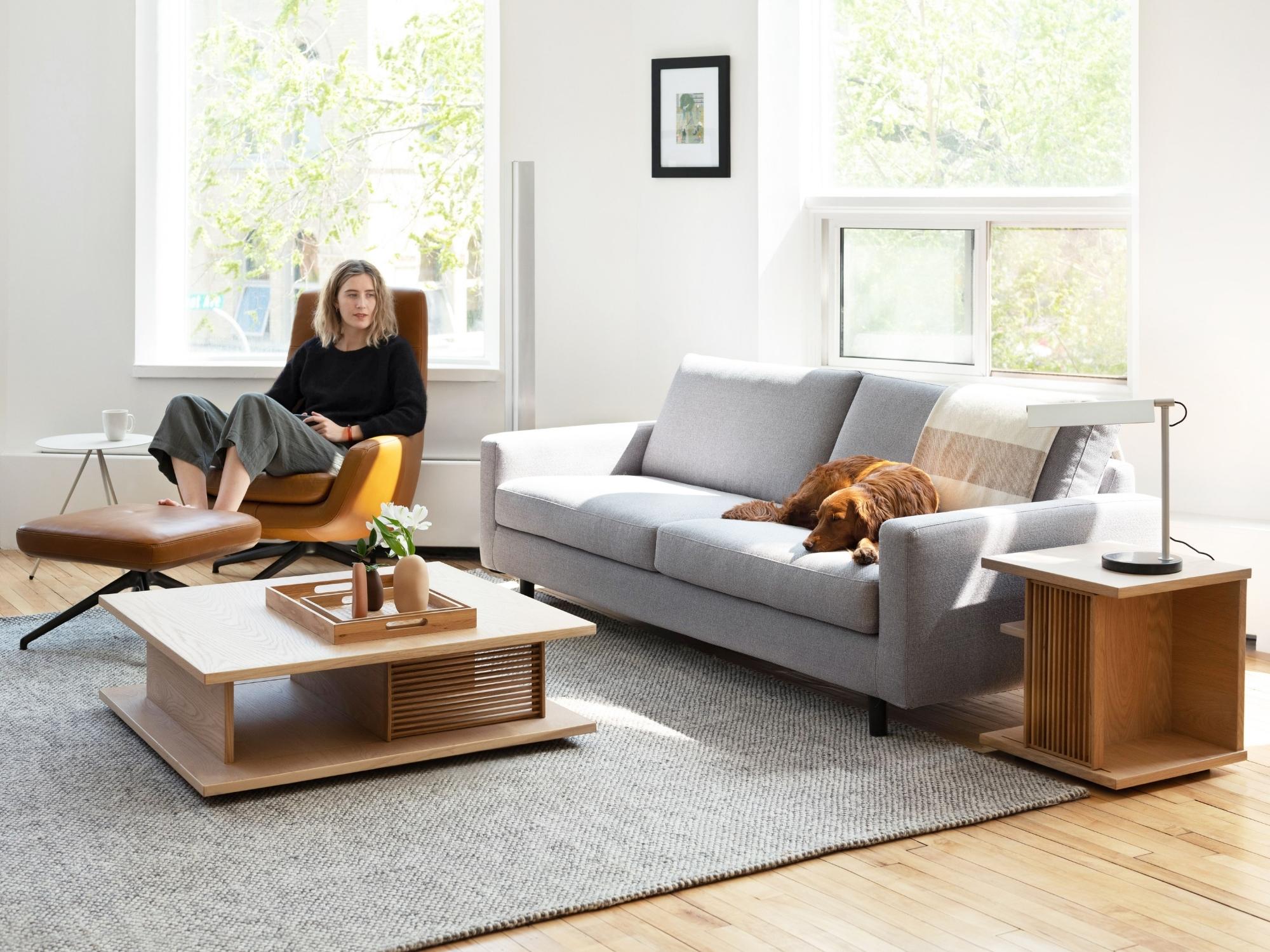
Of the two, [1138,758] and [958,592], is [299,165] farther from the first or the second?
[1138,758]

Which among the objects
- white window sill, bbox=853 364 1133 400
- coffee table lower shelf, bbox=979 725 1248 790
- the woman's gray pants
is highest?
white window sill, bbox=853 364 1133 400

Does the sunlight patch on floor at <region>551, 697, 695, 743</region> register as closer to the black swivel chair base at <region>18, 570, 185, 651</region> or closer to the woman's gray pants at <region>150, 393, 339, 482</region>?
the black swivel chair base at <region>18, 570, 185, 651</region>

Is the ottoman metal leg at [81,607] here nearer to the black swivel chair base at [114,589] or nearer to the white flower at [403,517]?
the black swivel chair base at [114,589]

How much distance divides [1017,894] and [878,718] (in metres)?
0.88

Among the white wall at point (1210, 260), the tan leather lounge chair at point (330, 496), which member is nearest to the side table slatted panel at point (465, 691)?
the tan leather lounge chair at point (330, 496)

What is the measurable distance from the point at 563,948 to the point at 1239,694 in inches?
66.8

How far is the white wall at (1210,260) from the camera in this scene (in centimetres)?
402

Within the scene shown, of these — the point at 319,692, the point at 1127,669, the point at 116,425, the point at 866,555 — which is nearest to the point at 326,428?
the point at 116,425

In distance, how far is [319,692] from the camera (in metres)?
3.45

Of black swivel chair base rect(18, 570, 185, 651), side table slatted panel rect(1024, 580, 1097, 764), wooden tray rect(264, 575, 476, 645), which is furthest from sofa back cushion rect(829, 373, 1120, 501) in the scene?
black swivel chair base rect(18, 570, 185, 651)

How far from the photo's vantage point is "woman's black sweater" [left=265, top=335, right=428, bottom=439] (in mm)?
5086

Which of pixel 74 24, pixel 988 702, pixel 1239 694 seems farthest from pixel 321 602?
pixel 74 24

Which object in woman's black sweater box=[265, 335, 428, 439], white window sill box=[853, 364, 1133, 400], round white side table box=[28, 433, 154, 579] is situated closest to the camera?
white window sill box=[853, 364, 1133, 400]

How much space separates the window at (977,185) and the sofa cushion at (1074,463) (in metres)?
1.10
